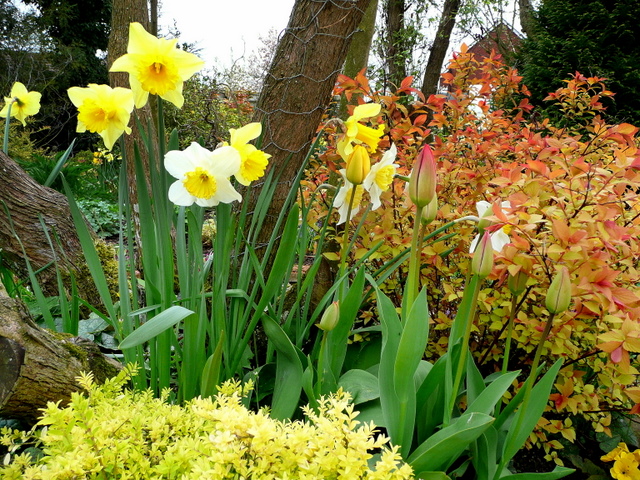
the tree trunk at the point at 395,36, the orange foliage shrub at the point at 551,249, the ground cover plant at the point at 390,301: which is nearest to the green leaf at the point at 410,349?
the ground cover plant at the point at 390,301

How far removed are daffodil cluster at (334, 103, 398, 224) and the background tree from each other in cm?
531

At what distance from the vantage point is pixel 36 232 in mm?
2238

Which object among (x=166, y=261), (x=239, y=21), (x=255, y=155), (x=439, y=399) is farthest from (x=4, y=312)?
(x=239, y=21)

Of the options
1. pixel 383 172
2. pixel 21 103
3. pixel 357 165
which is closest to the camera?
pixel 357 165

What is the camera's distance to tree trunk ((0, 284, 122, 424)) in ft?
3.54

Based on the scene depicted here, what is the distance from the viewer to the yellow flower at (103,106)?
1.11 meters

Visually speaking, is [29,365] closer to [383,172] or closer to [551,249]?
[383,172]

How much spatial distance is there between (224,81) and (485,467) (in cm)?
910

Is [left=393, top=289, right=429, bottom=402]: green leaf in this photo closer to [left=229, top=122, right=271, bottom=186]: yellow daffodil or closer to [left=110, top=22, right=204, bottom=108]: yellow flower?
[left=229, top=122, right=271, bottom=186]: yellow daffodil

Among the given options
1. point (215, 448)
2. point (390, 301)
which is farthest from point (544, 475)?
point (215, 448)

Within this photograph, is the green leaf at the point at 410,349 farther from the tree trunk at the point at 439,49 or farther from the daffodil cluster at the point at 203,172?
the tree trunk at the point at 439,49

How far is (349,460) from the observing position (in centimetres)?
73

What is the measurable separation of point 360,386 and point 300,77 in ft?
4.24

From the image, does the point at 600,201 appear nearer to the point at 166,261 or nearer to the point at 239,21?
the point at 166,261
